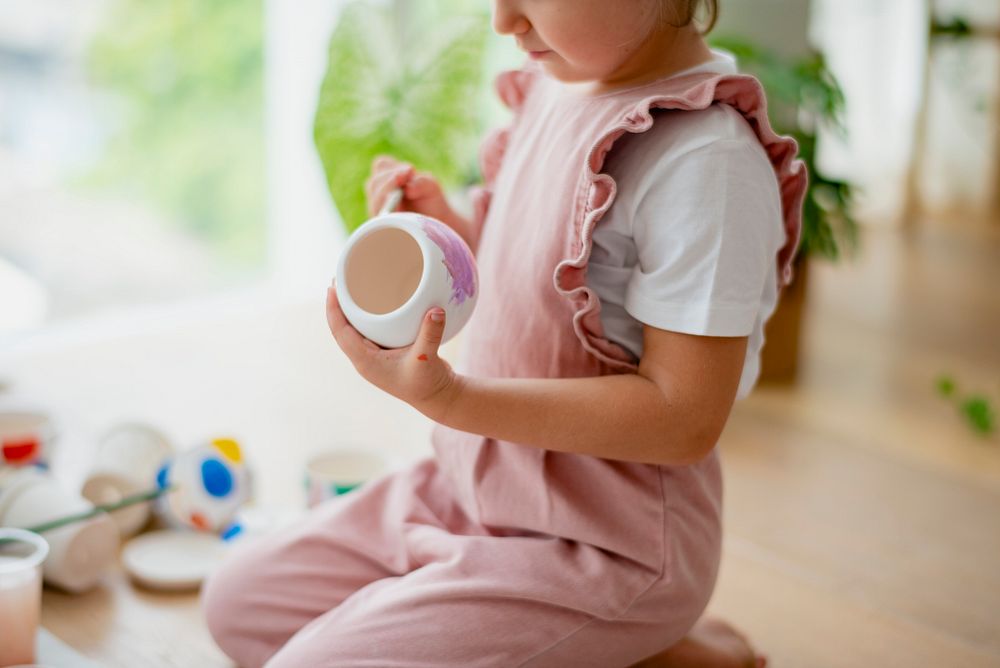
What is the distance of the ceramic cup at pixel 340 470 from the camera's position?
1492 millimetres

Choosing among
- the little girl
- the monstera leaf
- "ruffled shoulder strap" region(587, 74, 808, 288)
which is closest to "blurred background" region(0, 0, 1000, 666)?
the monstera leaf

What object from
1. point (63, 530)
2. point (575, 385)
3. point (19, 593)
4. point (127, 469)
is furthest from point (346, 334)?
point (127, 469)

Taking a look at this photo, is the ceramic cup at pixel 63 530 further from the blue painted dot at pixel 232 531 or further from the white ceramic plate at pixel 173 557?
the blue painted dot at pixel 232 531

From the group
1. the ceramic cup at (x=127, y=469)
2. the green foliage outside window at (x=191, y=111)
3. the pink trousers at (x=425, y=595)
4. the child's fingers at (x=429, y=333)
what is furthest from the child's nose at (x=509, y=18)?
the green foliage outside window at (x=191, y=111)

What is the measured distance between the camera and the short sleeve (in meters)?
0.95

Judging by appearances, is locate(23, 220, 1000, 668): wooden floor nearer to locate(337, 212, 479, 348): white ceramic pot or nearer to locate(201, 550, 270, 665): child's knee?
locate(201, 550, 270, 665): child's knee

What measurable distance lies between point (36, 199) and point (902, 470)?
2229 millimetres

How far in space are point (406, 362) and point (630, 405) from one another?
0.19 m

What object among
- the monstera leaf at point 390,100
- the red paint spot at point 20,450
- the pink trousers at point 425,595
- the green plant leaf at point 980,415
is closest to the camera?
the pink trousers at point 425,595

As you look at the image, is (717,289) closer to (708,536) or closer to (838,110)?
(708,536)

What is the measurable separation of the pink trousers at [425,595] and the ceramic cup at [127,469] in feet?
0.99

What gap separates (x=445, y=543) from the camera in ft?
3.60

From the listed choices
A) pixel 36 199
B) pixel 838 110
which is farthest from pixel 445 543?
pixel 36 199

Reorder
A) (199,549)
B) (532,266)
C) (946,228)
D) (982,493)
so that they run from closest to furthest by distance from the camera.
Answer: (532,266), (199,549), (982,493), (946,228)
